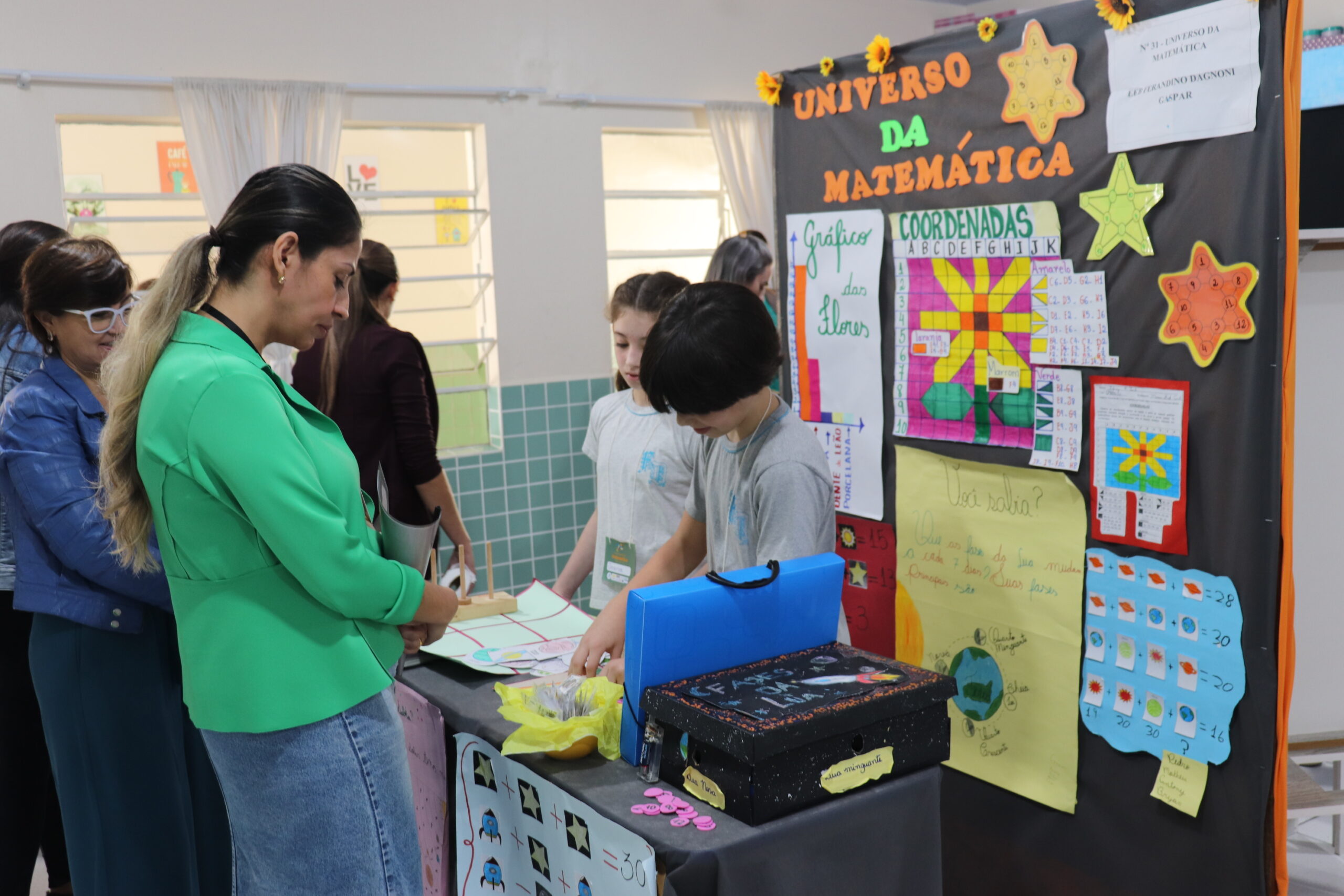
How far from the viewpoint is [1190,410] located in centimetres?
191

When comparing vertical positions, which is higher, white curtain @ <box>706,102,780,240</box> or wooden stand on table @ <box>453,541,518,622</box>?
white curtain @ <box>706,102,780,240</box>

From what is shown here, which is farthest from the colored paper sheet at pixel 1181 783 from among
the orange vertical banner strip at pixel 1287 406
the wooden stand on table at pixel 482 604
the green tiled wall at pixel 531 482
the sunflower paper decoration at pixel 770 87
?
the green tiled wall at pixel 531 482

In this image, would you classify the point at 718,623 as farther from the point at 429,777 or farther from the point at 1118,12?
the point at 1118,12

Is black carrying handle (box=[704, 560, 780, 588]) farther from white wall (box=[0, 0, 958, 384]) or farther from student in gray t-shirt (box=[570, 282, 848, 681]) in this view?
white wall (box=[0, 0, 958, 384])

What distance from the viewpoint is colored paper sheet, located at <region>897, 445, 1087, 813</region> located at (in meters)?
2.16

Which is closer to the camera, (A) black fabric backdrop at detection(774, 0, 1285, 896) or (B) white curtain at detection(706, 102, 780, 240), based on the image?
(A) black fabric backdrop at detection(774, 0, 1285, 896)

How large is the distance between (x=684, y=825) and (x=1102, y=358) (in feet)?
4.15

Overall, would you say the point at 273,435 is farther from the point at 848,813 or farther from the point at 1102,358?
the point at 1102,358

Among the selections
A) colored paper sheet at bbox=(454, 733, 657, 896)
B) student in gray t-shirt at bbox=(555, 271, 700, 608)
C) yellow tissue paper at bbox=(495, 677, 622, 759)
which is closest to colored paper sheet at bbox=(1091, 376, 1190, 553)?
student in gray t-shirt at bbox=(555, 271, 700, 608)

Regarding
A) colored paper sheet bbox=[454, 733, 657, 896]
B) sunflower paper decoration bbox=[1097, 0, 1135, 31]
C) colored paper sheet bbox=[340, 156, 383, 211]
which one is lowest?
colored paper sheet bbox=[454, 733, 657, 896]

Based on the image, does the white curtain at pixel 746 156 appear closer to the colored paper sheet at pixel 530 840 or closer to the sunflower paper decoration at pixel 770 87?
the sunflower paper decoration at pixel 770 87

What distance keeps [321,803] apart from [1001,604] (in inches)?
58.6

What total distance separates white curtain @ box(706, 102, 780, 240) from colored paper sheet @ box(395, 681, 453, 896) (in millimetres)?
3314

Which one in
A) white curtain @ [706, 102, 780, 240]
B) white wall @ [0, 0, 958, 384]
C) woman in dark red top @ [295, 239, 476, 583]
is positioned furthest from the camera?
white curtain @ [706, 102, 780, 240]
